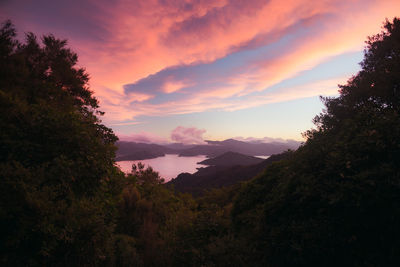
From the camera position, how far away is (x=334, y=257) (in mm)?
4637

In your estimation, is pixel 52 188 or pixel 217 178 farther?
pixel 217 178

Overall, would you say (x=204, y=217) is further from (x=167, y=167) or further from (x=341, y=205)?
(x=167, y=167)

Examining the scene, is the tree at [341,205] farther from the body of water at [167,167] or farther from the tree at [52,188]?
the body of water at [167,167]

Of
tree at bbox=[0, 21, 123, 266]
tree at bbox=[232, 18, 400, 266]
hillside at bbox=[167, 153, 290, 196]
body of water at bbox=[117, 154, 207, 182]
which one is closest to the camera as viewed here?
tree at bbox=[0, 21, 123, 266]

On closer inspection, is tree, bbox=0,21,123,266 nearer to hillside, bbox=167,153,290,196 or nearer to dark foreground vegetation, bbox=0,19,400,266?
dark foreground vegetation, bbox=0,19,400,266

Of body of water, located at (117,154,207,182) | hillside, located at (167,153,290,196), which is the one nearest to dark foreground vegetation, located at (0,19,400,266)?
body of water, located at (117,154,207,182)

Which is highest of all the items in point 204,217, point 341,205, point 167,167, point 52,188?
point 52,188

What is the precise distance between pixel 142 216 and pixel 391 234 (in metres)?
13.4

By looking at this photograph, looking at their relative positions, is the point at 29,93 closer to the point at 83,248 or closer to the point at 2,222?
the point at 2,222

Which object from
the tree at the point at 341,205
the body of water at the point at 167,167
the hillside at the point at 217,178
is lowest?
the hillside at the point at 217,178

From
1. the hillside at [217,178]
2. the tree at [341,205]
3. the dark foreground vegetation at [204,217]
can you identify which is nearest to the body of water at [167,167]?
the hillside at [217,178]

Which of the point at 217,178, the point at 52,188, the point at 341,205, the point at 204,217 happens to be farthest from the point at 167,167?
the point at 341,205

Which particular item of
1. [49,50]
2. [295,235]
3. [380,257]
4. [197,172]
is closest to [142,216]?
[295,235]

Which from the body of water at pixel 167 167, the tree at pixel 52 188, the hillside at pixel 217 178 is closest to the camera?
the tree at pixel 52 188
